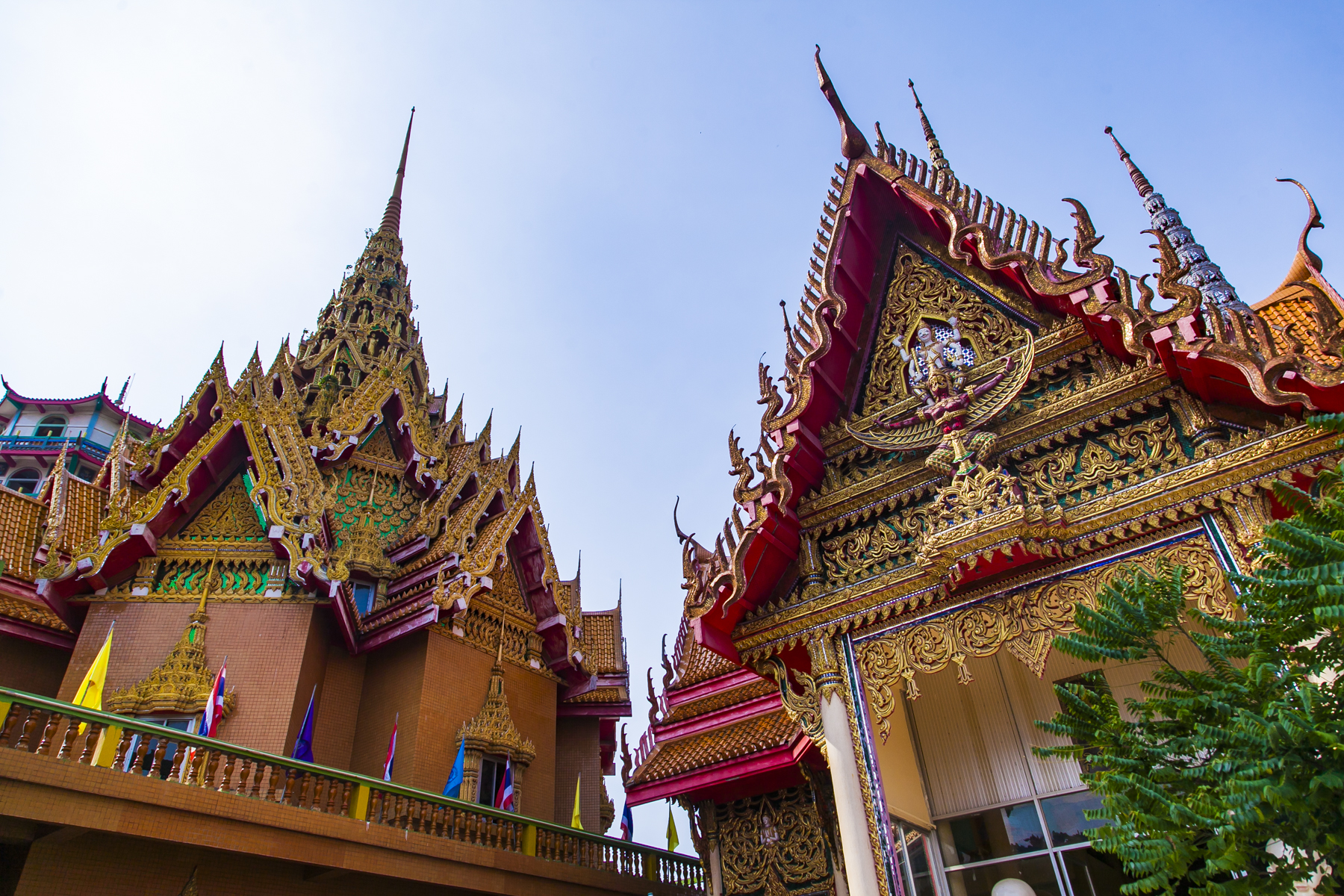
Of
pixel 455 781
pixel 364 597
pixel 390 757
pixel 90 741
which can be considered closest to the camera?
pixel 90 741

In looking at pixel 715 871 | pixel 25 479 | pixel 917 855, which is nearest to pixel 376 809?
pixel 715 871

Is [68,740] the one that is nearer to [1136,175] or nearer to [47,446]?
[1136,175]

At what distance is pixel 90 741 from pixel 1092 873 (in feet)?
27.3

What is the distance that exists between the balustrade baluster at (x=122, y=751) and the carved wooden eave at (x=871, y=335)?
4920mm

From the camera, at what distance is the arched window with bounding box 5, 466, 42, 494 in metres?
25.4

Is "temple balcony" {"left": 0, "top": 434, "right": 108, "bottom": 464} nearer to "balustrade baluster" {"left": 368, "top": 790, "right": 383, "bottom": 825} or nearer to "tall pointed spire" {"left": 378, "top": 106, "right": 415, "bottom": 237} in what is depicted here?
"tall pointed spire" {"left": 378, "top": 106, "right": 415, "bottom": 237}

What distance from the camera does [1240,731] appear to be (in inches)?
131

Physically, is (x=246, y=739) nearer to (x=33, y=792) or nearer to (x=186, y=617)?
(x=186, y=617)

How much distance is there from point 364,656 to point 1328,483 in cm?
1132

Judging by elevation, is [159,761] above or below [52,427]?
below

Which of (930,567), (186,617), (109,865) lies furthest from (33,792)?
(930,567)

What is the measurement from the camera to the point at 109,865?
7.26 metres

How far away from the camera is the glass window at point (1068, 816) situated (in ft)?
21.7

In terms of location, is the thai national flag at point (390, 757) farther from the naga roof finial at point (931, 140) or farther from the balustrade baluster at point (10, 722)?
the naga roof finial at point (931, 140)
